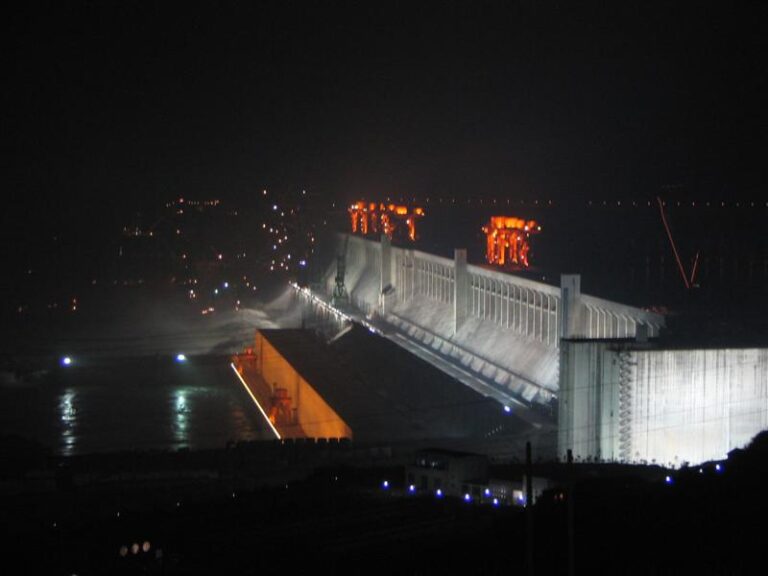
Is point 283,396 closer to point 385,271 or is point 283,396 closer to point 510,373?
point 510,373

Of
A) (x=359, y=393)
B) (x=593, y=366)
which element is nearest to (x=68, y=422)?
(x=359, y=393)

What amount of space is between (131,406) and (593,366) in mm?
7747

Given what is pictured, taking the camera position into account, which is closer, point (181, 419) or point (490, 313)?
point (181, 419)

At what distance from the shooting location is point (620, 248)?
22.6 metres

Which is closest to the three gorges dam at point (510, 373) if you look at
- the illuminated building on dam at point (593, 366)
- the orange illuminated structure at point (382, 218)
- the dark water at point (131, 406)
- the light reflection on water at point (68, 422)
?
the illuminated building on dam at point (593, 366)

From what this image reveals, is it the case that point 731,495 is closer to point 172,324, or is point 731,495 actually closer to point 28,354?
point 28,354

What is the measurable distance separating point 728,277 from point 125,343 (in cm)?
1128

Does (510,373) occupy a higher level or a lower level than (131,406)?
higher

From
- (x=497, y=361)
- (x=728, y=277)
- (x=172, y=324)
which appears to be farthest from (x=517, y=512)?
(x=172, y=324)

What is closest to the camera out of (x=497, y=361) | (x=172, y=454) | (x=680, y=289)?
(x=172, y=454)

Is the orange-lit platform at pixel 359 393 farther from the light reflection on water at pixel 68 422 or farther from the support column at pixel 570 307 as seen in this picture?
the light reflection on water at pixel 68 422

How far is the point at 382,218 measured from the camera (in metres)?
27.8

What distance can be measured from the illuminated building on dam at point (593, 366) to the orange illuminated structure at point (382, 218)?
8046 millimetres

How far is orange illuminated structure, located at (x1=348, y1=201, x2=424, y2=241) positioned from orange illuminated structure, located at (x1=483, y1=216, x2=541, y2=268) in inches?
241
